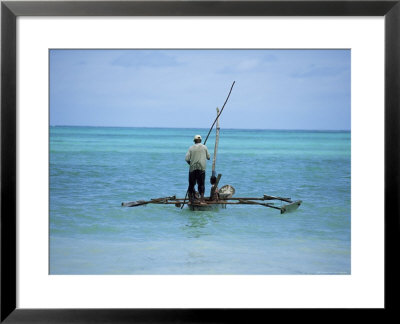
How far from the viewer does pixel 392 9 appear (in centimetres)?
301

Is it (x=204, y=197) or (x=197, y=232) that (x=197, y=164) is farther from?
(x=197, y=232)

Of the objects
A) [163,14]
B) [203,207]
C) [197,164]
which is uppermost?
[163,14]

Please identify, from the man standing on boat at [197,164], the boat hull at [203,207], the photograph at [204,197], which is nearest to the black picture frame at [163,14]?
the photograph at [204,197]

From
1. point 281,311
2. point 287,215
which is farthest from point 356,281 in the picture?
point 287,215

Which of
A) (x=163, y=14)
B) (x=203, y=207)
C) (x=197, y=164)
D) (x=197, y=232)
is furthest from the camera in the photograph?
(x=203, y=207)

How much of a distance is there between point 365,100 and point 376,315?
4.34 ft

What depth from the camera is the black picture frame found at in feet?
9.79

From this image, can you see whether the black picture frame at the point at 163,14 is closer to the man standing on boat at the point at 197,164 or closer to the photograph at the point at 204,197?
the photograph at the point at 204,197

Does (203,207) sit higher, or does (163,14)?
(163,14)

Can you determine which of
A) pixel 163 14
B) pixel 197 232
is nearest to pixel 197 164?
pixel 197 232

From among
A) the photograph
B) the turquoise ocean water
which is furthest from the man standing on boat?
the turquoise ocean water

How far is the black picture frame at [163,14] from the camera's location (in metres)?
2.98

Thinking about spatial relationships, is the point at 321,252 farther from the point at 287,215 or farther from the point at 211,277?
the point at 287,215

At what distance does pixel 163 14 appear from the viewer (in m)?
3.04
